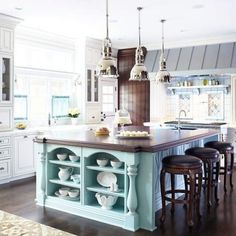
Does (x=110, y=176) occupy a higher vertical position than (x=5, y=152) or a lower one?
lower

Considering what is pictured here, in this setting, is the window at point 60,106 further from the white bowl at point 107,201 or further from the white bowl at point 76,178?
the white bowl at point 107,201

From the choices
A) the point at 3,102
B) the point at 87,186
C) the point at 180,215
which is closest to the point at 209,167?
the point at 180,215

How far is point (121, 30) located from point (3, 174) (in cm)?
376

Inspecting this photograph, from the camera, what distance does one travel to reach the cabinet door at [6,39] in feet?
18.9

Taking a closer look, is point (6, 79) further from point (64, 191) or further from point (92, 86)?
point (64, 191)

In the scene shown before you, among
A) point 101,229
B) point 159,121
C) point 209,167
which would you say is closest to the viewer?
point 101,229

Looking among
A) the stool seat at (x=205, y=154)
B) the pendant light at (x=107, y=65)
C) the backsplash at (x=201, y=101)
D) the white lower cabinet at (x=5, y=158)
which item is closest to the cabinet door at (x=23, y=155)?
the white lower cabinet at (x=5, y=158)

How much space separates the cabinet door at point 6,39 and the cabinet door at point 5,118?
3.53 feet

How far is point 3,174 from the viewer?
18.4 feet

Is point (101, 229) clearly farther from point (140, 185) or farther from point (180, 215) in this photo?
point (180, 215)

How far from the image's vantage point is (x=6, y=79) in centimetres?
593

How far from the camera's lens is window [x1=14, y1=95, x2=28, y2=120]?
658cm

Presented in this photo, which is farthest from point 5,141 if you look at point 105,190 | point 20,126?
point 105,190

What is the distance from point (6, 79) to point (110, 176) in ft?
10.2
